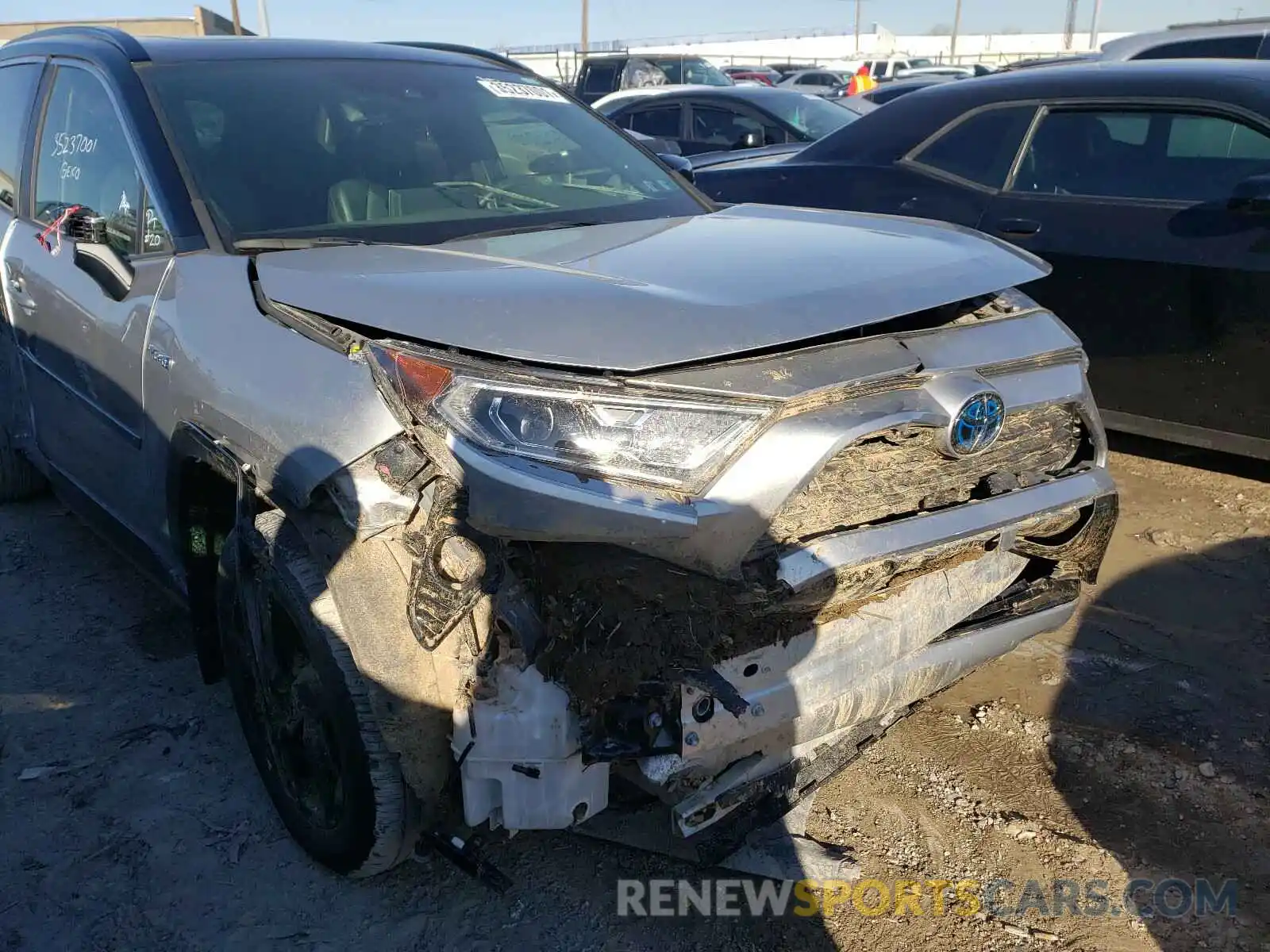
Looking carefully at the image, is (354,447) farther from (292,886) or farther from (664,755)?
(292,886)

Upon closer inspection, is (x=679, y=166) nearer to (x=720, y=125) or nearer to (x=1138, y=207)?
(x=1138, y=207)

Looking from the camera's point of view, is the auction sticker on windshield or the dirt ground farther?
the auction sticker on windshield

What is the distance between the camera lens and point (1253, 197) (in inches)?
144

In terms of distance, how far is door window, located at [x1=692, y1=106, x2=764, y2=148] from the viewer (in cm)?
937

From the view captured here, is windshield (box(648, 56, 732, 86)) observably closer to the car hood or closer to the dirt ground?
the dirt ground

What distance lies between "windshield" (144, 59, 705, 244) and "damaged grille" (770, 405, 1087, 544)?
1.28 meters

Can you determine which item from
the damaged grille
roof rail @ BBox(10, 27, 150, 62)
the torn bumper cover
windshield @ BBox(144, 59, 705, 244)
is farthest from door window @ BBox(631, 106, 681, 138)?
the torn bumper cover

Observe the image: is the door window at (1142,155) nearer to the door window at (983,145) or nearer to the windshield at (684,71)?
the door window at (983,145)

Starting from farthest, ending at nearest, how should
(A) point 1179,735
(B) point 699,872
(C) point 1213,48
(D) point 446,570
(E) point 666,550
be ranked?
(C) point 1213,48
(A) point 1179,735
(B) point 699,872
(D) point 446,570
(E) point 666,550

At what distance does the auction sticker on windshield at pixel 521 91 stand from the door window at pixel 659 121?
661cm

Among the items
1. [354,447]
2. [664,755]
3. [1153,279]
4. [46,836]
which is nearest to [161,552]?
[46,836]

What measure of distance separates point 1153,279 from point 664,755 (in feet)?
A: 10.1

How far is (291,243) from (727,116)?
766 cm

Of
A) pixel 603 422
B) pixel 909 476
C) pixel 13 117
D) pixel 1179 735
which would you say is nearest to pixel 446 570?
pixel 603 422
